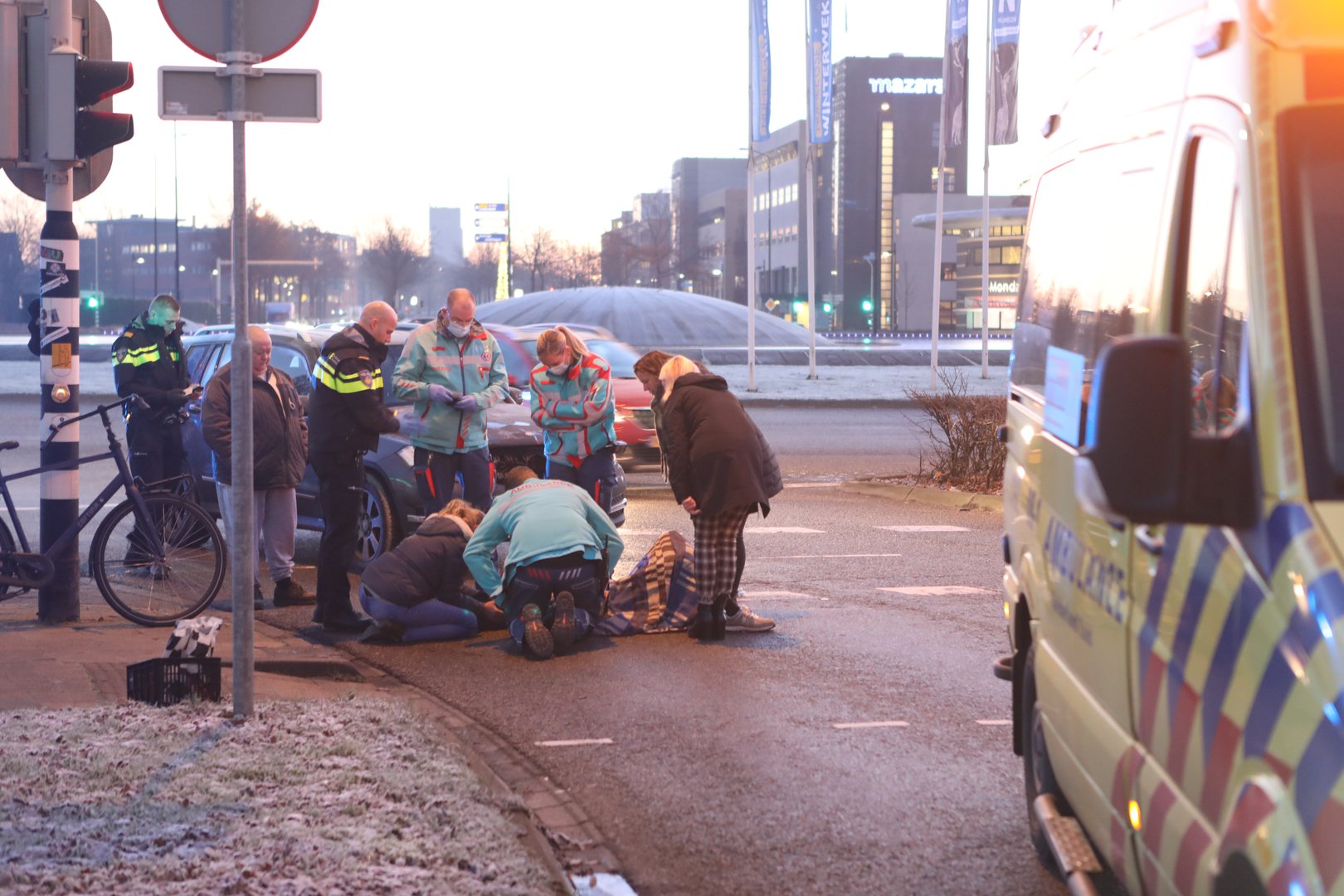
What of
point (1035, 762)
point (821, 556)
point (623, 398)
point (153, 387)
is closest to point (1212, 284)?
point (1035, 762)

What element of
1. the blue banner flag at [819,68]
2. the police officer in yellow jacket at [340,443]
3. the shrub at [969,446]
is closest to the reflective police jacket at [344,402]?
the police officer in yellow jacket at [340,443]

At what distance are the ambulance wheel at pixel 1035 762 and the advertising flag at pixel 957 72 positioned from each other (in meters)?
28.7

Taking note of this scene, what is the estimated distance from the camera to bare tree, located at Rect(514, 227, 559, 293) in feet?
425

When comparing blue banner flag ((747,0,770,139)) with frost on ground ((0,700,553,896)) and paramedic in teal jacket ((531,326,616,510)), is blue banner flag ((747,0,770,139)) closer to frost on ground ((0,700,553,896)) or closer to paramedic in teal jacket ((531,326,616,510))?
paramedic in teal jacket ((531,326,616,510))

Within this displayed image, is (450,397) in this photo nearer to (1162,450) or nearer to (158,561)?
(158,561)

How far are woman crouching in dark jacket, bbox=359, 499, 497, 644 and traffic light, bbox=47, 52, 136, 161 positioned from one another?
264cm

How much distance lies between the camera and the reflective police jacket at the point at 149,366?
10938mm

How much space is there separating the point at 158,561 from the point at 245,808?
424cm

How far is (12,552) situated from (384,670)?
2223mm

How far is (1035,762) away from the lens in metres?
4.71

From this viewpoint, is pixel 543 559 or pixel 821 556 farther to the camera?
pixel 821 556

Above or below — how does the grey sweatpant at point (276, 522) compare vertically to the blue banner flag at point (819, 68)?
below

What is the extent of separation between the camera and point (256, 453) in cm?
961

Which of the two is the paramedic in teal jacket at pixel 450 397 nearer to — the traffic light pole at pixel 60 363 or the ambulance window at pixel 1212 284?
the traffic light pole at pixel 60 363
